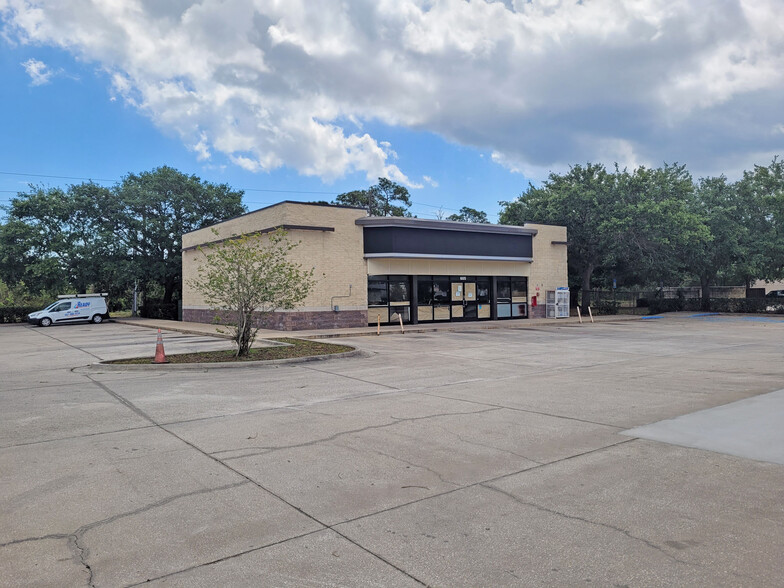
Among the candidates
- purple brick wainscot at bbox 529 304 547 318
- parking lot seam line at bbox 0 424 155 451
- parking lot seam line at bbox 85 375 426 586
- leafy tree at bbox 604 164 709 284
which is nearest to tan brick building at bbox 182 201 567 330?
purple brick wainscot at bbox 529 304 547 318

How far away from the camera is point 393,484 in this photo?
202 inches

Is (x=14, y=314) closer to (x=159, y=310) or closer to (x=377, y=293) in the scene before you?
(x=159, y=310)

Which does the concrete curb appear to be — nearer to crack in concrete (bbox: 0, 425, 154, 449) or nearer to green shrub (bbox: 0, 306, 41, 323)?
Result: crack in concrete (bbox: 0, 425, 154, 449)

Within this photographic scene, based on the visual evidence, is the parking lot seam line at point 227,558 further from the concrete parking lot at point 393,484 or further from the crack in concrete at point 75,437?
the crack in concrete at point 75,437

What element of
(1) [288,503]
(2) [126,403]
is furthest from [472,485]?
(2) [126,403]

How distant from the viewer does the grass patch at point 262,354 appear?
14.0 metres

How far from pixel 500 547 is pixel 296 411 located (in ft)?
16.6

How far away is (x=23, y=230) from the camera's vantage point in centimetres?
3744

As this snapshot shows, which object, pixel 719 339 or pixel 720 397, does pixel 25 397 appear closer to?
pixel 720 397

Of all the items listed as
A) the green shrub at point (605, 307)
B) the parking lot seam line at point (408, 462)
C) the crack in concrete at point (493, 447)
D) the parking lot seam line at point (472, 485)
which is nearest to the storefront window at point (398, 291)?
the green shrub at point (605, 307)

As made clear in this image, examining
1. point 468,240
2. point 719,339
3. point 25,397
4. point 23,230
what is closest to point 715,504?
point 25,397

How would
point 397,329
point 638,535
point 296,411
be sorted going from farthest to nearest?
point 397,329
point 296,411
point 638,535

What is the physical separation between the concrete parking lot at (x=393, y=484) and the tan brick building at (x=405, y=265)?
1493 cm

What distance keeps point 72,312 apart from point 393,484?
37.3 meters
